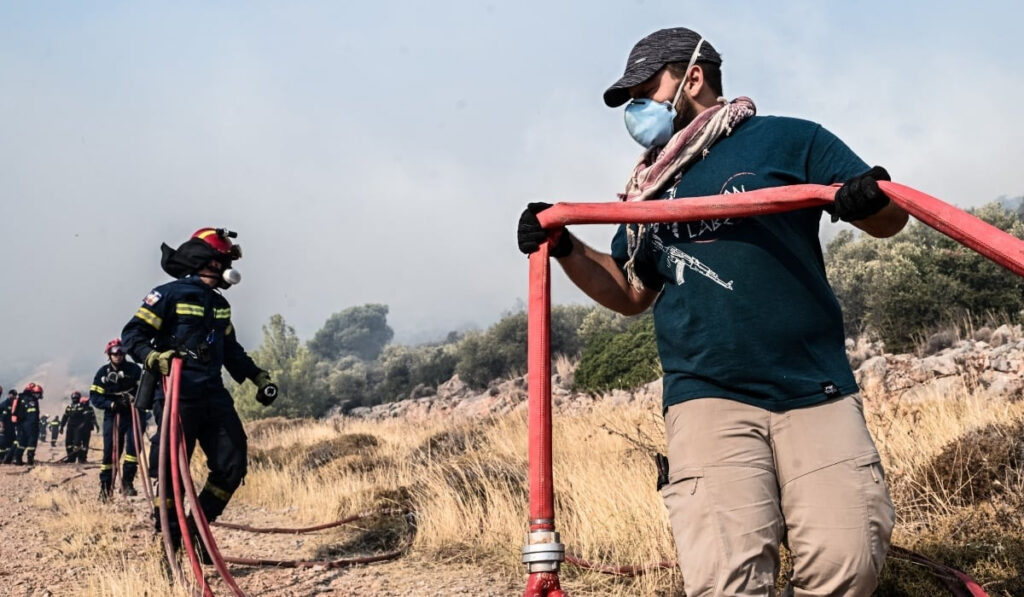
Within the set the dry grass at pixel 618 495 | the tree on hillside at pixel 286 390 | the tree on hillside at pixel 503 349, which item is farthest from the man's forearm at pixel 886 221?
the tree on hillside at pixel 286 390

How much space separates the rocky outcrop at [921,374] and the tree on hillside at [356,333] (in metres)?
86.4

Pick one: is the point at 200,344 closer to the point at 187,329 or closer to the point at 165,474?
the point at 187,329

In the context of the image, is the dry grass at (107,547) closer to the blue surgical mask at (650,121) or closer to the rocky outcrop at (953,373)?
the blue surgical mask at (650,121)

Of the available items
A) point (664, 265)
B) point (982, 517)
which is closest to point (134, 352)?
point (664, 265)

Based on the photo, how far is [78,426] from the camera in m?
20.5

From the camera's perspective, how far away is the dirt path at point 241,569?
5477mm

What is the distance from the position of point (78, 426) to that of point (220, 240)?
1669 cm

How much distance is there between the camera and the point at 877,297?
1631cm

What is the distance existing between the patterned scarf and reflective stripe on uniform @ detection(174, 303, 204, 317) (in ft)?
13.6

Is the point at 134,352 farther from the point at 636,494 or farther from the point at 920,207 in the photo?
the point at 920,207

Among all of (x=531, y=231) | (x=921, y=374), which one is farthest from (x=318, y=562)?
(x=921, y=374)

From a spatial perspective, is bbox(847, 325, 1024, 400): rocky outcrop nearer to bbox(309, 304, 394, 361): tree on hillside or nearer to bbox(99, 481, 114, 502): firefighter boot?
bbox(99, 481, 114, 502): firefighter boot

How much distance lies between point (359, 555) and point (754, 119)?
5256 mm

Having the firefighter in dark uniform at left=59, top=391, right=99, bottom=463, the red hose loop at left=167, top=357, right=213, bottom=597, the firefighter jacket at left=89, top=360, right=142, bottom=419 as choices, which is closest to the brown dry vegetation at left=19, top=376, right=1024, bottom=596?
the red hose loop at left=167, top=357, right=213, bottom=597
